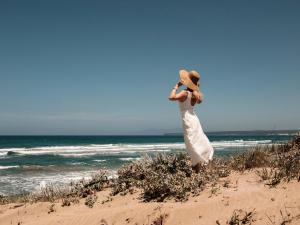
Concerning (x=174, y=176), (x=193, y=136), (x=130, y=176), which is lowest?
(x=130, y=176)

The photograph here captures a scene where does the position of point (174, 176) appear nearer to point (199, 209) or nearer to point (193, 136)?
point (193, 136)

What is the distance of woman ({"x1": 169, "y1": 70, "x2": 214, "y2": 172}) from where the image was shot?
25.0ft

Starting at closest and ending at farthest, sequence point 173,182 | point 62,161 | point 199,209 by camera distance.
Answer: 1. point 199,209
2. point 173,182
3. point 62,161

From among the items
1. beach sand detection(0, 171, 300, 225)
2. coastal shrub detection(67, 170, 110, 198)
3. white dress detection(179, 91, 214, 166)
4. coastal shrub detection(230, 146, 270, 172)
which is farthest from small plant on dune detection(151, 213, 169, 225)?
coastal shrub detection(67, 170, 110, 198)

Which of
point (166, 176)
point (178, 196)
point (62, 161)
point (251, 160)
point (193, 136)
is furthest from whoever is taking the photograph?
point (62, 161)

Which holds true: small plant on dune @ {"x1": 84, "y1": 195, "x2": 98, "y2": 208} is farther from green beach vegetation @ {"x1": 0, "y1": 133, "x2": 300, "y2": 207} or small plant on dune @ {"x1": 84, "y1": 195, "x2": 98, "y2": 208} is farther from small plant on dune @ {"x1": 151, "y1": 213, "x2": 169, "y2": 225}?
small plant on dune @ {"x1": 151, "y1": 213, "x2": 169, "y2": 225}

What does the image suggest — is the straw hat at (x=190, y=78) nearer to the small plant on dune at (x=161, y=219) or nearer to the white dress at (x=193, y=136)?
the white dress at (x=193, y=136)

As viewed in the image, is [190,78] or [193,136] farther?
[190,78]

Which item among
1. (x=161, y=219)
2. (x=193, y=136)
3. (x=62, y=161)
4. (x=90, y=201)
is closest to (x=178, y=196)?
(x=161, y=219)

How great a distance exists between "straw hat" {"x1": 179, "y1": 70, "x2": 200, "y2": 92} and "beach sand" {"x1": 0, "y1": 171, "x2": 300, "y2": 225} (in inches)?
77.6

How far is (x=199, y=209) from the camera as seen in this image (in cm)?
618

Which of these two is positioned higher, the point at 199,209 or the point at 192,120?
the point at 192,120

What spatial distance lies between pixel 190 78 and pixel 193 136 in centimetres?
124

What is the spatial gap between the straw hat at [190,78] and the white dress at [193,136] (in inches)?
8.1
